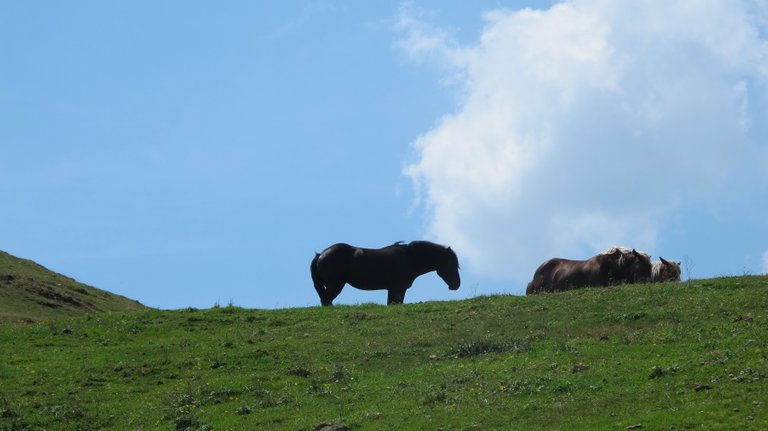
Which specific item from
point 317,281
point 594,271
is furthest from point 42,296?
point 594,271

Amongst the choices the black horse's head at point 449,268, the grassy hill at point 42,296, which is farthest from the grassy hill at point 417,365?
the grassy hill at point 42,296

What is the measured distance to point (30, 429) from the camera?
20.0 meters

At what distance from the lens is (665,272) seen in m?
31.5

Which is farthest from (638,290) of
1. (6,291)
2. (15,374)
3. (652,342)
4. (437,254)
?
(6,291)

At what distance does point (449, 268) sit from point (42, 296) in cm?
1416

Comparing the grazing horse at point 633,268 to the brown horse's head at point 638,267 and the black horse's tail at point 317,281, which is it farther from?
the black horse's tail at point 317,281

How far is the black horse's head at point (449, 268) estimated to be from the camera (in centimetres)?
3681

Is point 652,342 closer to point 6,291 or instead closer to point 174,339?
point 174,339

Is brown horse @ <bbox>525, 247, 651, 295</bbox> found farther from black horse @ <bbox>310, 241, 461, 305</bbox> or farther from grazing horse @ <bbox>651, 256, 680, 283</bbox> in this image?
black horse @ <bbox>310, 241, 461, 305</bbox>

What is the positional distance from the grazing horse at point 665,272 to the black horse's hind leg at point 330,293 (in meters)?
9.92

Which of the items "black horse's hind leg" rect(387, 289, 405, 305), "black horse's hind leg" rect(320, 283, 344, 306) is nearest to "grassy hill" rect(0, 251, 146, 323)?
"black horse's hind leg" rect(320, 283, 344, 306)

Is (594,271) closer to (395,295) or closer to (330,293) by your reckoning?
(395,295)

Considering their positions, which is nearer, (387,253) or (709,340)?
(709,340)

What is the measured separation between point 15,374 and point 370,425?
29.5ft
